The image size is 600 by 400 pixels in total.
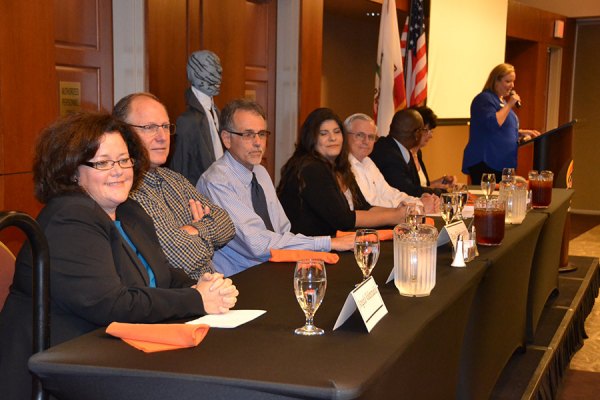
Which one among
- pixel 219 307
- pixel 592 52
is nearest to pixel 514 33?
pixel 592 52

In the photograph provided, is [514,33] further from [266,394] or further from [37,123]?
[266,394]

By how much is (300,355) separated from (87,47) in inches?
111

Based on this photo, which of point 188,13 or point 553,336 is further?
point 188,13

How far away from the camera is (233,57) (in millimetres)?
4816

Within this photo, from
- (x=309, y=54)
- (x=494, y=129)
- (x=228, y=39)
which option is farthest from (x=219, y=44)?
(x=494, y=129)

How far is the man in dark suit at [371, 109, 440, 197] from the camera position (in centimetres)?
455

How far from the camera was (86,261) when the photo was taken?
63.4 inches

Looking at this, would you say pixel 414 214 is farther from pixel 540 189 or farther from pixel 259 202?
pixel 540 189

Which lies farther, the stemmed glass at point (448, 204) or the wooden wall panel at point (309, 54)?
the wooden wall panel at point (309, 54)

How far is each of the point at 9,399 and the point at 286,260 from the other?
0.97 metres

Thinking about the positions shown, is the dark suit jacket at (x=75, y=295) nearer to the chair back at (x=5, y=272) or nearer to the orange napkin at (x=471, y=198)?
the chair back at (x=5, y=272)

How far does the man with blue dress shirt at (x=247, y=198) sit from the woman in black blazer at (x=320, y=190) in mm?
198

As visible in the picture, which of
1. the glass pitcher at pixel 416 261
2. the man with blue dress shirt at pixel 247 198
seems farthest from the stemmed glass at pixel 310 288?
the man with blue dress shirt at pixel 247 198

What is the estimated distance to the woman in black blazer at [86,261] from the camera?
5.24 feet
